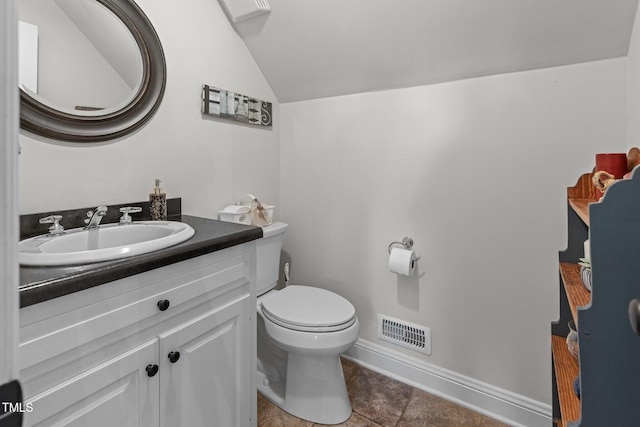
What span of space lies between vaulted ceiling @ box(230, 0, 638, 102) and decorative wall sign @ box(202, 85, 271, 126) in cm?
20

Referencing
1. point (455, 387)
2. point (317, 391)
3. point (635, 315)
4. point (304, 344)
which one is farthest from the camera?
point (455, 387)

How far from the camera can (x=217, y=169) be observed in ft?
5.86

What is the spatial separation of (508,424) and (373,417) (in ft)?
2.02

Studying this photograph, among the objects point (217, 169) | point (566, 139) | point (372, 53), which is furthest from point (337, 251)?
point (566, 139)

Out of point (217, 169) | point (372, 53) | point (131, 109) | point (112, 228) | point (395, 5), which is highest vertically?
point (395, 5)

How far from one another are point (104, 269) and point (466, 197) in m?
1.48

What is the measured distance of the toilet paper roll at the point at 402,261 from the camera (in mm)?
1645

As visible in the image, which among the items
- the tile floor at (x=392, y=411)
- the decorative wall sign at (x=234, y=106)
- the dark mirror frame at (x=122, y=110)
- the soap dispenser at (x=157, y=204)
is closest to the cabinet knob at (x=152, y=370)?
the soap dispenser at (x=157, y=204)

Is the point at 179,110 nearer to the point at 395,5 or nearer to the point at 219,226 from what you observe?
the point at 219,226

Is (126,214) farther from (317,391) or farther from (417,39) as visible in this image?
(417,39)

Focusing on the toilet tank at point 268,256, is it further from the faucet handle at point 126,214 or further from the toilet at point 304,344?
the faucet handle at point 126,214

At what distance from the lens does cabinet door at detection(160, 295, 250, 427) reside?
1.01 metres

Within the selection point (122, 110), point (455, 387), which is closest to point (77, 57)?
point (122, 110)

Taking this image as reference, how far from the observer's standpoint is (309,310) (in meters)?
1.56
